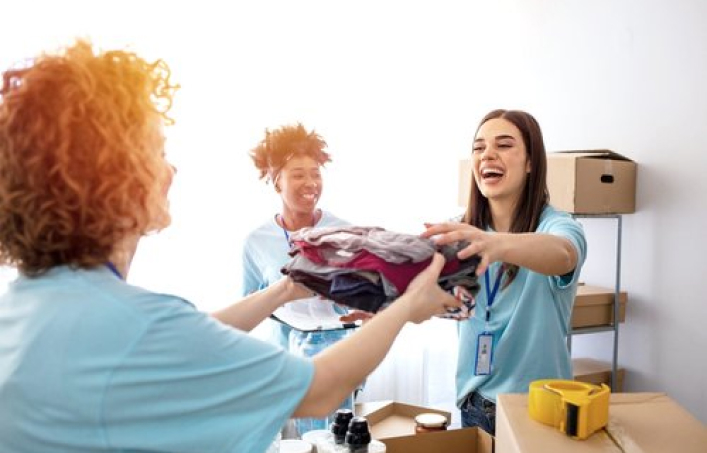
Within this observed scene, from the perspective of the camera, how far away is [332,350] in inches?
34.1

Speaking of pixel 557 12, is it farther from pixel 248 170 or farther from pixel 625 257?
pixel 248 170

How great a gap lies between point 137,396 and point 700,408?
250cm

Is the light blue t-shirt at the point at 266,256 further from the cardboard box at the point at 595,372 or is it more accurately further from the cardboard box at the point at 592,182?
the cardboard box at the point at 595,372

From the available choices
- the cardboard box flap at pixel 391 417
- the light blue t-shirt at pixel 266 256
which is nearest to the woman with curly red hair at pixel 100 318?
the cardboard box flap at pixel 391 417

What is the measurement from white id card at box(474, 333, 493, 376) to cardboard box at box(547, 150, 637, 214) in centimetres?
115

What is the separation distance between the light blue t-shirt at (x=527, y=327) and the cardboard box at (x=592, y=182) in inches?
39.1

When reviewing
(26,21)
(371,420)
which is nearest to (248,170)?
(26,21)

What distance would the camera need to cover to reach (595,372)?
8.89 ft

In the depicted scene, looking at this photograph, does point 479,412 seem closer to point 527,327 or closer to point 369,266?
point 527,327

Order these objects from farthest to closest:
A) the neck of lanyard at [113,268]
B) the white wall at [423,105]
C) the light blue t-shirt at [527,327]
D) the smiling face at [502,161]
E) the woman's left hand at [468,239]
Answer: the white wall at [423,105] → the smiling face at [502,161] → the light blue t-shirt at [527,327] → the woman's left hand at [468,239] → the neck of lanyard at [113,268]

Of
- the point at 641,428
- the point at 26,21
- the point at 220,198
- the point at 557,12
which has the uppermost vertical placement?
the point at 557,12

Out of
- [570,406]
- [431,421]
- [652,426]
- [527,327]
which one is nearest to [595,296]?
[527,327]

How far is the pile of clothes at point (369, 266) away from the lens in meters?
1.03

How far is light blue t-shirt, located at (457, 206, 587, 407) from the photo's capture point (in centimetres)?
147
